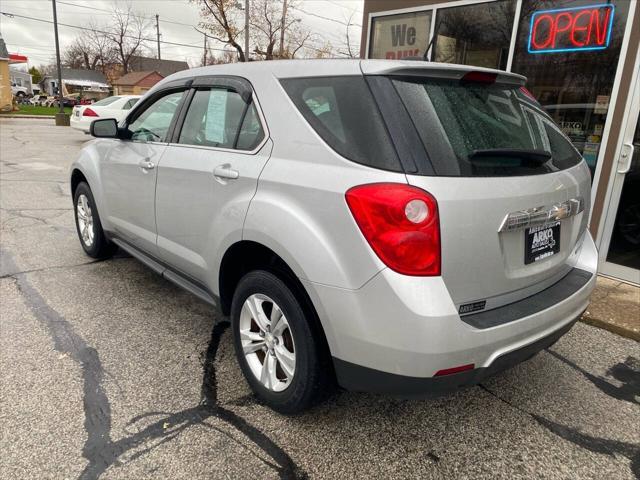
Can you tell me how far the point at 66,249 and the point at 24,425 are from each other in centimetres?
309

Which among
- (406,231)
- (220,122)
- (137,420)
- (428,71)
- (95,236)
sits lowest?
(137,420)

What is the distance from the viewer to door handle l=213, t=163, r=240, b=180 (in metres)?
2.49

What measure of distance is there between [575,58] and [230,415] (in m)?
4.99

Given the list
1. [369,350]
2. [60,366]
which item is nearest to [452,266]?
[369,350]

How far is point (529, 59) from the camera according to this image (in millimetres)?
5523

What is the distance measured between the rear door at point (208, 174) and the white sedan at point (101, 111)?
14.2m

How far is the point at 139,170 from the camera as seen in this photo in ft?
11.3

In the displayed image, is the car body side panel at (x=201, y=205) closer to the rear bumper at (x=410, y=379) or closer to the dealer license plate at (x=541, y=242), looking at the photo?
the rear bumper at (x=410, y=379)

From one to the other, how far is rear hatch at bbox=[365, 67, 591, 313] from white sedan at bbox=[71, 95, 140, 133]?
51.4 feet

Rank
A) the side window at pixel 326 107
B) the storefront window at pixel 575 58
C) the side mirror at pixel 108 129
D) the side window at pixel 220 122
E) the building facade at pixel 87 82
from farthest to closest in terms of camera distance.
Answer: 1. the building facade at pixel 87 82
2. the storefront window at pixel 575 58
3. the side mirror at pixel 108 129
4. the side window at pixel 220 122
5. the side window at pixel 326 107

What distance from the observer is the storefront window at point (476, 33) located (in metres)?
5.71

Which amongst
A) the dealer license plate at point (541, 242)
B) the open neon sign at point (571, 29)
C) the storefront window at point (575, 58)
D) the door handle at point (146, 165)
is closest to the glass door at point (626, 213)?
the storefront window at point (575, 58)

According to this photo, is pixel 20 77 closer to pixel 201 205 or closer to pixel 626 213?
pixel 201 205

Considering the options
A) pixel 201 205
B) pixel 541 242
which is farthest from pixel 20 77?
pixel 541 242
